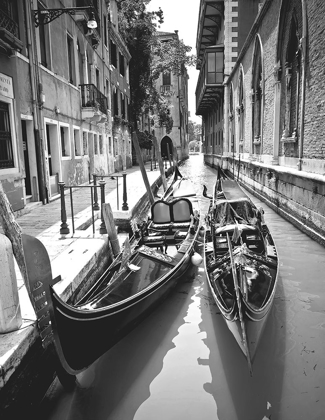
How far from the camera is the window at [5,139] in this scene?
6.50m

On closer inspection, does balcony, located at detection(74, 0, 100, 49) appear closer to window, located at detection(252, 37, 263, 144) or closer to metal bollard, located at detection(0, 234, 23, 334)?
window, located at detection(252, 37, 263, 144)

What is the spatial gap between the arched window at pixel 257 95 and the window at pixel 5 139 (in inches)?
340

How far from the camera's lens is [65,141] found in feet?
34.5

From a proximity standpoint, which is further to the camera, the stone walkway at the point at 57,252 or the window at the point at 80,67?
the window at the point at 80,67

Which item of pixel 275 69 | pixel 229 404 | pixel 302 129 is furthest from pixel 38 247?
pixel 275 69

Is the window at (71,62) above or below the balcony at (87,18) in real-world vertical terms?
below

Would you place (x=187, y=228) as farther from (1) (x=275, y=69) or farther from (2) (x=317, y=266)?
(1) (x=275, y=69)

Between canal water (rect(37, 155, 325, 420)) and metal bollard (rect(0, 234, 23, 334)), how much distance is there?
0.68m

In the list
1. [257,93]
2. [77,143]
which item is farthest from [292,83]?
[77,143]

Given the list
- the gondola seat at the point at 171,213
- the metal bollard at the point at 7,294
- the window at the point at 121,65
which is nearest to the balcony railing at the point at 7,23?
the gondola seat at the point at 171,213

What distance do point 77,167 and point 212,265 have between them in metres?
7.85

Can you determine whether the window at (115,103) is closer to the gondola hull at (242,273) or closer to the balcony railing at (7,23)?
the balcony railing at (7,23)

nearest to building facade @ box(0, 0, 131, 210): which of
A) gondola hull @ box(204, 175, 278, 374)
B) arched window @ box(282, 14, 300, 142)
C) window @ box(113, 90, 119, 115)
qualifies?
window @ box(113, 90, 119, 115)

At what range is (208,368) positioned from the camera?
318 centimetres
